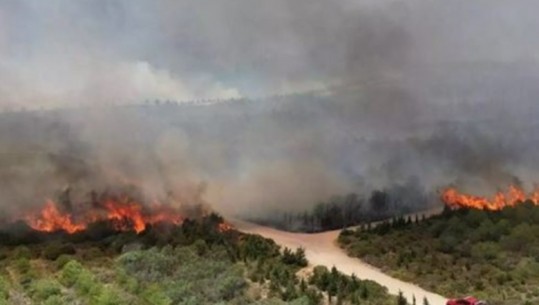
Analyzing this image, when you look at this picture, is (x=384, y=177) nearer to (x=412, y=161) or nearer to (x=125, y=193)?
(x=412, y=161)

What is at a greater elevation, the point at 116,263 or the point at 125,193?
the point at 125,193

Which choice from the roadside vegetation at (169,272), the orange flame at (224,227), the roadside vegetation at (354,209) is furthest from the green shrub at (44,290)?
the roadside vegetation at (354,209)

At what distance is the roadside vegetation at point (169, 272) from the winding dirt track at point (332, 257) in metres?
1.42

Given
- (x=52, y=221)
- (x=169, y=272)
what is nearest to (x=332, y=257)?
(x=169, y=272)

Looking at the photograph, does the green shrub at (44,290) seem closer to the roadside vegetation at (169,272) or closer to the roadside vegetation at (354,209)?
the roadside vegetation at (169,272)

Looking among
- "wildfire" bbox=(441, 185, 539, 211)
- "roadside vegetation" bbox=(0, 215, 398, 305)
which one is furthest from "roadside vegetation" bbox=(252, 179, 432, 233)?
"roadside vegetation" bbox=(0, 215, 398, 305)

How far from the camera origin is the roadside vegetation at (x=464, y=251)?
36.2 metres

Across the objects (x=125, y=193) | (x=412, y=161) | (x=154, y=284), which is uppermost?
(x=412, y=161)

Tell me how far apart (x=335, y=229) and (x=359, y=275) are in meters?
16.6

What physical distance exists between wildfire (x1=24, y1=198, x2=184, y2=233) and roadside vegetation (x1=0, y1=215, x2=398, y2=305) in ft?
12.8

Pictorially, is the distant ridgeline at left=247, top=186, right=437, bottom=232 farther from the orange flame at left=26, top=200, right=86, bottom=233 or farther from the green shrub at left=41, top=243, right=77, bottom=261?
the green shrub at left=41, top=243, right=77, bottom=261

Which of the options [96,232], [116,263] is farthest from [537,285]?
[96,232]

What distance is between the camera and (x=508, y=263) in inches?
1592

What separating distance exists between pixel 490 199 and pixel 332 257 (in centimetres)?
2310
